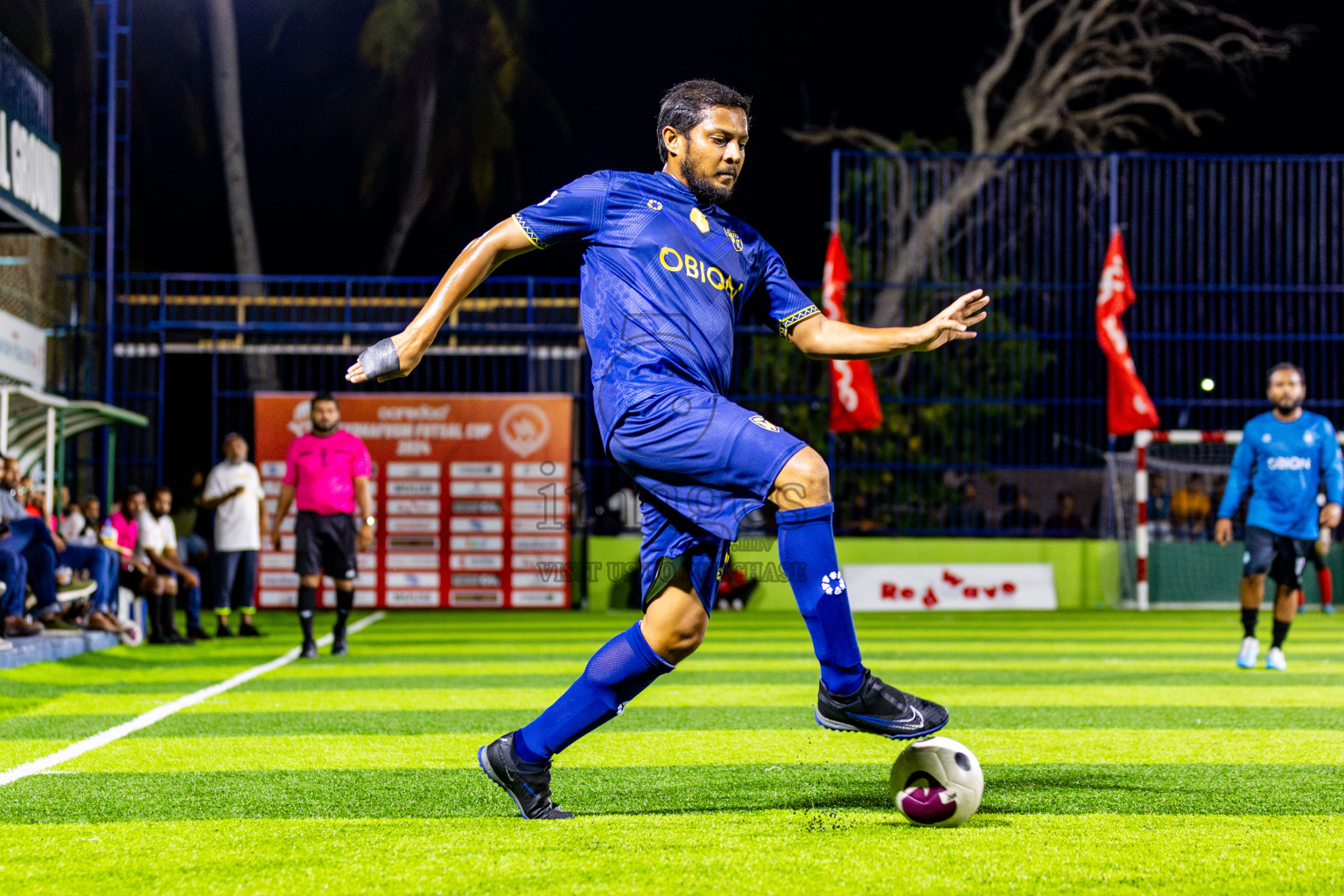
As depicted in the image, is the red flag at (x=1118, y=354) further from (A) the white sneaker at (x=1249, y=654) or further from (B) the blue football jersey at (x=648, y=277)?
(B) the blue football jersey at (x=648, y=277)

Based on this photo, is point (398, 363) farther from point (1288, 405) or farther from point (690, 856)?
point (1288, 405)

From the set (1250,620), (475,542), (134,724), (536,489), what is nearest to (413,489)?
(475,542)

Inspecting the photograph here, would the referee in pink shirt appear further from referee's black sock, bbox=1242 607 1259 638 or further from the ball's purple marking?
the ball's purple marking

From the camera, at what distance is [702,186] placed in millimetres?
4062

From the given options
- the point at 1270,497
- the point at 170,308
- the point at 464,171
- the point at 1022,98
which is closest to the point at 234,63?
the point at 464,171

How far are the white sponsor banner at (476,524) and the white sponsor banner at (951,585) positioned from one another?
14.3ft

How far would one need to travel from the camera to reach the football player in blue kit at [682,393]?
144 inches

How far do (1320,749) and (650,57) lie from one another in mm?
26031

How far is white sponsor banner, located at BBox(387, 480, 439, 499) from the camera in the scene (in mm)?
17594

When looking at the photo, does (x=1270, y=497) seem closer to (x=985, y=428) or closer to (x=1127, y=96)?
(x=985, y=428)

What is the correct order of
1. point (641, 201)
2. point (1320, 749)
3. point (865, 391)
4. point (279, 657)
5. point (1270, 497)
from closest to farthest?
point (641, 201)
point (1320, 749)
point (1270, 497)
point (279, 657)
point (865, 391)

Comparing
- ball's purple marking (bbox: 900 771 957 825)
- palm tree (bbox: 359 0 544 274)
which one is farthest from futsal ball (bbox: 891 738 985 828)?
palm tree (bbox: 359 0 544 274)

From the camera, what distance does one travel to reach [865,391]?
1717 cm

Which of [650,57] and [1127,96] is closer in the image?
[1127,96]
